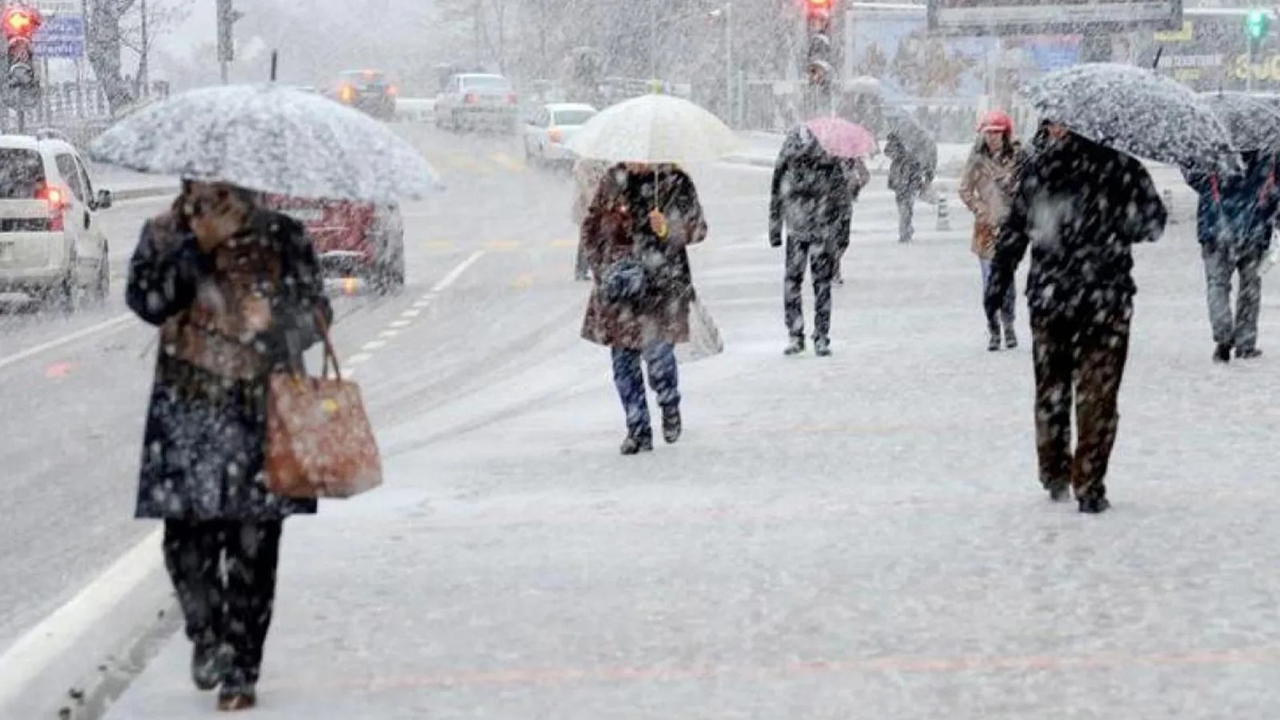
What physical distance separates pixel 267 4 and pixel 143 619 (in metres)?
168

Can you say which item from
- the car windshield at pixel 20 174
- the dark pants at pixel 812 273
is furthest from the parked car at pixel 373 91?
the dark pants at pixel 812 273

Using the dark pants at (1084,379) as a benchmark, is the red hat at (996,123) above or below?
above

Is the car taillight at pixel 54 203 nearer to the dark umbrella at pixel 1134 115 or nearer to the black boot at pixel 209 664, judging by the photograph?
the dark umbrella at pixel 1134 115

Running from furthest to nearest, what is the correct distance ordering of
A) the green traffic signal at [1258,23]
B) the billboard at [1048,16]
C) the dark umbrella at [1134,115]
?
the green traffic signal at [1258,23] → the billboard at [1048,16] → the dark umbrella at [1134,115]

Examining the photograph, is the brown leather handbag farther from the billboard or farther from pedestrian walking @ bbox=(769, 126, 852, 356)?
the billboard

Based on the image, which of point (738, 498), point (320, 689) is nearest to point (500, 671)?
point (320, 689)

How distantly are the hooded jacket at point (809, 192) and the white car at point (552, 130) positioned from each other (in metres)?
38.0

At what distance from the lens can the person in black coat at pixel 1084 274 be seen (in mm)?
9688

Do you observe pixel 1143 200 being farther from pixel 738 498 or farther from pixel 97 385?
→ pixel 97 385

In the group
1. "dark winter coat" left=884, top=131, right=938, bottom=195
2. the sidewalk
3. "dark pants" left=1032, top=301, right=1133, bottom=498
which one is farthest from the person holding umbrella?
"dark winter coat" left=884, top=131, right=938, bottom=195

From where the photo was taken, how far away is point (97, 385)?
16.8 metres

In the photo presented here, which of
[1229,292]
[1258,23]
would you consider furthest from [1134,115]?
[1258,23]

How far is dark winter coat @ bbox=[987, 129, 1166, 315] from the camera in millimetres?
9719

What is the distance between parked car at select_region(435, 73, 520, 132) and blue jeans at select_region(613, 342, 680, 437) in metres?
64.0
